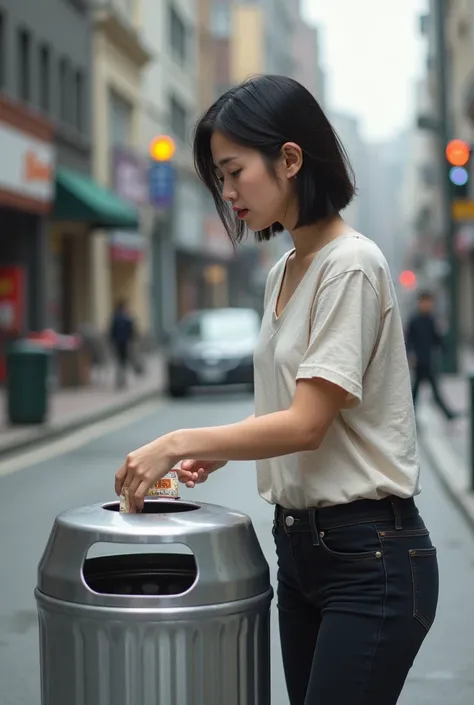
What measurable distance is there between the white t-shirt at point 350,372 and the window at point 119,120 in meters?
35.3

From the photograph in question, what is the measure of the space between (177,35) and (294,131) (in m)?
51.1

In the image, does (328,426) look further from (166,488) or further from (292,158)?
(292,158)

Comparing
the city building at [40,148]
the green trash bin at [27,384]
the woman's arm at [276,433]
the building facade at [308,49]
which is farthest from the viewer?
the building facade at [308,49]

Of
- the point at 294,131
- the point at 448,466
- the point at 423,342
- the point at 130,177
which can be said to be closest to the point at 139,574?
the point at 294,131

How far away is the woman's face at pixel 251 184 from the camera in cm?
246

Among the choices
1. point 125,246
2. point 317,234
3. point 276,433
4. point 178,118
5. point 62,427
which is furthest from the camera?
point 178,118

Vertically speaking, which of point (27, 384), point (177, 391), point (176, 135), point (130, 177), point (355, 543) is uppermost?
point (176, 135)

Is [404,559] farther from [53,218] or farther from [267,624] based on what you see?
[53,218]

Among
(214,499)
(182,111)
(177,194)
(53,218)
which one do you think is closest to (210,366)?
(53,218)

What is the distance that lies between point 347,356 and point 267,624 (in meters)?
0.57

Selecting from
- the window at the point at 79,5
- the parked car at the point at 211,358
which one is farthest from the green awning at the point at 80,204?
the parked car at the point at 211,358

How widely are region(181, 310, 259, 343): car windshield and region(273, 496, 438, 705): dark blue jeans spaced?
2204 centimetres

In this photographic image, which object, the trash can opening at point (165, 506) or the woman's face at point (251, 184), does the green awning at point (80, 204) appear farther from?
Answer: the woman's face at point (251, 184)

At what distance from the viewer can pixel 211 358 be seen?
A: 2391cm
